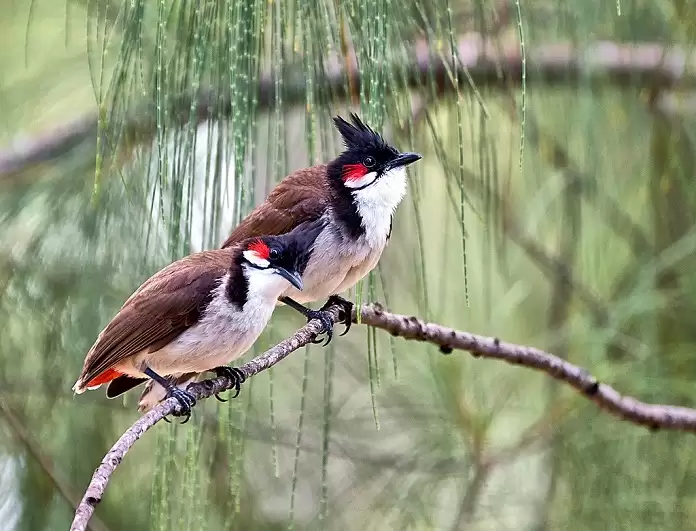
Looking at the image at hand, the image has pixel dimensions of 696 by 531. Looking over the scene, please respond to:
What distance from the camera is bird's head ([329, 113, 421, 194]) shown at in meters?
2.03

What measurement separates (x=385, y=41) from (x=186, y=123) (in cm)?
40

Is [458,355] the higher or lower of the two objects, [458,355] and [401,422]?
the higher

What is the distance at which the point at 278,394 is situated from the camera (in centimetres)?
277

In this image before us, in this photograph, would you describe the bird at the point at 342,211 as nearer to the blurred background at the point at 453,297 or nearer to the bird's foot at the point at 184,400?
the blurred background at the point at 453,297

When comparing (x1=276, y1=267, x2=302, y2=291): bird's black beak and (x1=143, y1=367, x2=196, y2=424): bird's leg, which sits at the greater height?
(x1=276, y1=267, x2=302, y2=291): bird's black beak

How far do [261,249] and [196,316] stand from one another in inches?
7.2

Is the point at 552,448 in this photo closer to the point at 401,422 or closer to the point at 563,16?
the point at 401,422

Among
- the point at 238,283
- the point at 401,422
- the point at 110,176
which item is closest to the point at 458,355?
the point at 401,422

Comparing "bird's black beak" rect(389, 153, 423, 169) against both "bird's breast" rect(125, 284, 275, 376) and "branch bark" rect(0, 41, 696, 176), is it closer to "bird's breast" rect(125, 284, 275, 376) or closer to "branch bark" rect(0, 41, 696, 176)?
"branch bark" rect(0, 41, 696, 176)

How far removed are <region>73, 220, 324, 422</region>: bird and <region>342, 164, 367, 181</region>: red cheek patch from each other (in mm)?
225

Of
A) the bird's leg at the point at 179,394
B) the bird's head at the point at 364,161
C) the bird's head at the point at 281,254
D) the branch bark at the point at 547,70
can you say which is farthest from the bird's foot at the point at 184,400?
the branch bark at the point at 547,70

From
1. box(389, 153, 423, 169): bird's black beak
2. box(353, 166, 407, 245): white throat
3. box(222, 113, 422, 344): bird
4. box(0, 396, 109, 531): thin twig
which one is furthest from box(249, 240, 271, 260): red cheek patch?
box(0, 396, 109, 531): thin twig

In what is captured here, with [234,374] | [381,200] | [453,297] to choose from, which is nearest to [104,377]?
[234,374]

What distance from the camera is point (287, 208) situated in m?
2.10
